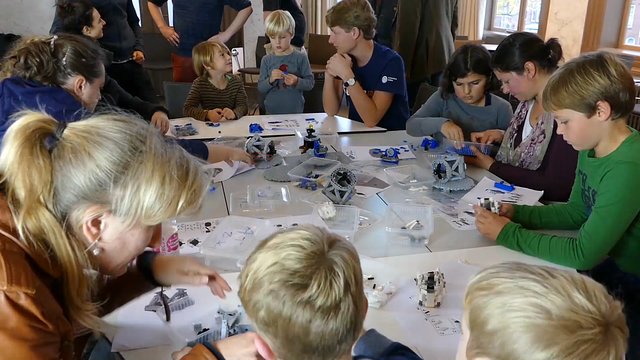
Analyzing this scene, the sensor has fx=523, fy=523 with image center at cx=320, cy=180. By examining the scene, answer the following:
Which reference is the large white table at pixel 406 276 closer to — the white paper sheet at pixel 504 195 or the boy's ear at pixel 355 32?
the white paper sheet at pixel 504 195

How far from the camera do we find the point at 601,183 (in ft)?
4.50

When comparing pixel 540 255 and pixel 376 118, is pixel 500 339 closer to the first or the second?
pixel 540 255

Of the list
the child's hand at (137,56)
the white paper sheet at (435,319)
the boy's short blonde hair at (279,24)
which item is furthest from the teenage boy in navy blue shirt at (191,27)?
the white paper sheet at (435,319)

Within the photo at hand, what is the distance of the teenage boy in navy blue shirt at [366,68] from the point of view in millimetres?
2625

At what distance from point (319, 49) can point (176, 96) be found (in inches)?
96.1

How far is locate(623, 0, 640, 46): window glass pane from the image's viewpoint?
418 cm

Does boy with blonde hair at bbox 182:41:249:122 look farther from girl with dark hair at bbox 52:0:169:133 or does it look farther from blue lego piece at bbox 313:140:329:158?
blue lego piece at bbox 313:140:329:158

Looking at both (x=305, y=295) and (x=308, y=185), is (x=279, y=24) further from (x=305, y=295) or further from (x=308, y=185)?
(x=305, y=295)

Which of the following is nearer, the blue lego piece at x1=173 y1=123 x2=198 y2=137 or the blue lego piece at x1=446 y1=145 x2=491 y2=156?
the blue lego piece at x1=446 y1=145 x2=491 y2=156

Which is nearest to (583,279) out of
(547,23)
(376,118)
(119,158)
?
(119,158)

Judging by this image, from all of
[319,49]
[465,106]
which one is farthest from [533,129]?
[319,49]

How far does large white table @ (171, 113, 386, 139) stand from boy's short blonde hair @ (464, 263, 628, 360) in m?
1.83

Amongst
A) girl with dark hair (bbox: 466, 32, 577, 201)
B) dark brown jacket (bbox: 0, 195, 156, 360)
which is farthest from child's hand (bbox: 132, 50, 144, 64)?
dark brown jacket (bbox: 0, 195, 156, 360)

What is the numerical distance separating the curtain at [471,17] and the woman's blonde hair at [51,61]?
4931 mm
